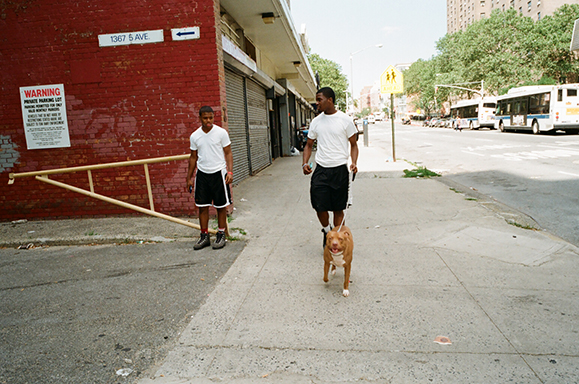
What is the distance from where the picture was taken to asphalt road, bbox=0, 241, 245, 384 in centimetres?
290

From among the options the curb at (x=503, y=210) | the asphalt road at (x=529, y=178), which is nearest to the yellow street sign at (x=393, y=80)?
the asphalt road at (x=529, y=178)

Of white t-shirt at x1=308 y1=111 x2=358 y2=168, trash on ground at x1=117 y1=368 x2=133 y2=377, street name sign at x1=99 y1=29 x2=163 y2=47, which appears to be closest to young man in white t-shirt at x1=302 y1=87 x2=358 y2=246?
white t-shirt at x1=308 y1=111 x2=358 y2=168

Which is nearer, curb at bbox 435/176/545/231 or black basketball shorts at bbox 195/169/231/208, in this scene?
black basketball shorts at bbox 195/169/231/208

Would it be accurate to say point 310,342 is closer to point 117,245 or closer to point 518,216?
point 117,245

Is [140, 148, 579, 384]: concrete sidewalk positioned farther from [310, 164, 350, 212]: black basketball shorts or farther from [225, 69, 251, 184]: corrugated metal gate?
[225, 69, 251, 184]: corrugated metal gate

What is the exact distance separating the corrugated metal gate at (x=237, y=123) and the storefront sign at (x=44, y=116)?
3829mm

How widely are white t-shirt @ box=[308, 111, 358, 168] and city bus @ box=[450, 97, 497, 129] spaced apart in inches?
1656

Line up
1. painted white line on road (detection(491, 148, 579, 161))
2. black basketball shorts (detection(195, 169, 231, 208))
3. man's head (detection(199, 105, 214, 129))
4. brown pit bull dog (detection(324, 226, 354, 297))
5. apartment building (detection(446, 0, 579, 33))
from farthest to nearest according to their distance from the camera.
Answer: apartment building (detection(446, 0, 579, 33)) → painted white line on road (detection(491, 148, 579, 161)) → black basketball shorts (detection(195, 169, 231, 208)) → man's head (detection(199, 105, 214, 129)) → brown pit bull dog (detection(324, 226, 354, 297))

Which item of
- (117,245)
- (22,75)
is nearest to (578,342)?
(117,245)

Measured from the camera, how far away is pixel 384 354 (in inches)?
112

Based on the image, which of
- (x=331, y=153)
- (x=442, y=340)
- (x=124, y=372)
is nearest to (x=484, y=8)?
(x=331, y=153)

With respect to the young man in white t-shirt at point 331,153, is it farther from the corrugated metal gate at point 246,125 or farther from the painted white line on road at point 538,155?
the painted white line on road at point 538,155

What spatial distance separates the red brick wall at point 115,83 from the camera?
6703 mm

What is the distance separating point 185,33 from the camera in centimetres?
664
